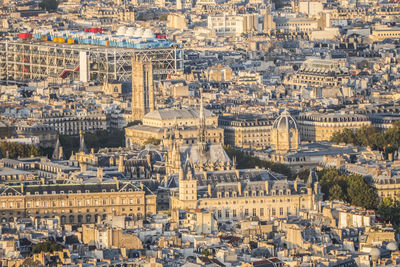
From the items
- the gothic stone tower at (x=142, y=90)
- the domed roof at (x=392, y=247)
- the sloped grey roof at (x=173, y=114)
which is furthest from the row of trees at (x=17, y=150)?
the domed roof at (x=392, y=247)

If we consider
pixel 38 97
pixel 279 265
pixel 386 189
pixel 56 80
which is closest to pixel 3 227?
pixel 279 265

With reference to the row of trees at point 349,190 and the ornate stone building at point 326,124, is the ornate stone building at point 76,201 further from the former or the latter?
the ornate stone building at point 326,124

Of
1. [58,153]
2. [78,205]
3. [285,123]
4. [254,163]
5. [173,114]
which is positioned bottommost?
[58,153]

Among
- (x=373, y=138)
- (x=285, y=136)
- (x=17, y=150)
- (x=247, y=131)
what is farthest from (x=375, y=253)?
(x=247, y=131)

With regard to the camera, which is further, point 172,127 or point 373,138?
point 172,127

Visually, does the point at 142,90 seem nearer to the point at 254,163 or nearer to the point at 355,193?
→ the point at 254,163

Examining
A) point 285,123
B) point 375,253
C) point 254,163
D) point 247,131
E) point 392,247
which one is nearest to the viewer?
point 375,253
